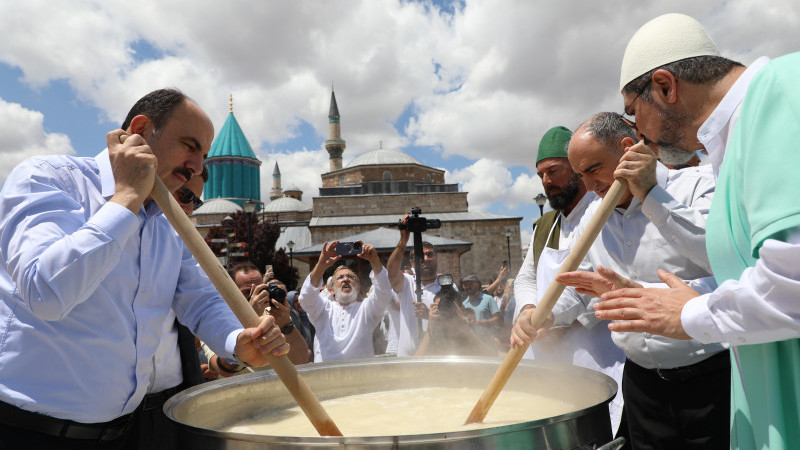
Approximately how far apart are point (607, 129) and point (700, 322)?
1.33 meters

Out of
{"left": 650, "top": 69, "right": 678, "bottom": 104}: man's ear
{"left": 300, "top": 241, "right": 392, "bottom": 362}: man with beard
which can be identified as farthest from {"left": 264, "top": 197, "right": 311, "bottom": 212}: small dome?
{"left": 650, "top": 69, "right": 678, "bottom": 104}: man's ear

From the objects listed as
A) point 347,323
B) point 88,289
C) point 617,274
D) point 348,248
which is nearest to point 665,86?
point 617,274

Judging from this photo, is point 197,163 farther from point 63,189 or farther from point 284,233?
point 284,233

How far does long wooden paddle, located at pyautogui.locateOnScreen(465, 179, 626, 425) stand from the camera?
146cm

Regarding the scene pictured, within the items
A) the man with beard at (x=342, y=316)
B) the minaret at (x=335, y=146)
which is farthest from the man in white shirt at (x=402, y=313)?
the minaret at (x=335, y=146)

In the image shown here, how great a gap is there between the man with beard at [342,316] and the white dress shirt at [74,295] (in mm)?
2598

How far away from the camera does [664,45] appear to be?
1.55 metres

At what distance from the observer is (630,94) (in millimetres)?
1641

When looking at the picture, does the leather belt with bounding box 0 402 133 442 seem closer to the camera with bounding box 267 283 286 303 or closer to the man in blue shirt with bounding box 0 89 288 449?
the man in blue shirt with bounding box 0 89 288 449

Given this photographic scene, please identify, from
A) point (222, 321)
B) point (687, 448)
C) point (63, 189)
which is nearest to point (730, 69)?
point (687, 448)

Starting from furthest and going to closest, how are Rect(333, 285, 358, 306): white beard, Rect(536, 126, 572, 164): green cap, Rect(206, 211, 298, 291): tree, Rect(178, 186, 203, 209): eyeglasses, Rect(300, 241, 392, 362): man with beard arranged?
1. Rect(206, 211, 298, 291): tree
2. Rect(333, 285, 358, 306): white beard
3. Rect(300, 241, 392, 362): man with beard
4. Rect(536, 126, 572, 164): green cap
5. Rect(178, 186, 203, 209): eyeglasses

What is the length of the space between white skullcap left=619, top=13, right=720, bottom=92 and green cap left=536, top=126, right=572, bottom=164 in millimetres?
1207

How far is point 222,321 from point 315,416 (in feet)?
1.93

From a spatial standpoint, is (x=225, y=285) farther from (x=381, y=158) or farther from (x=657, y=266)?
(x=381, y=158)
